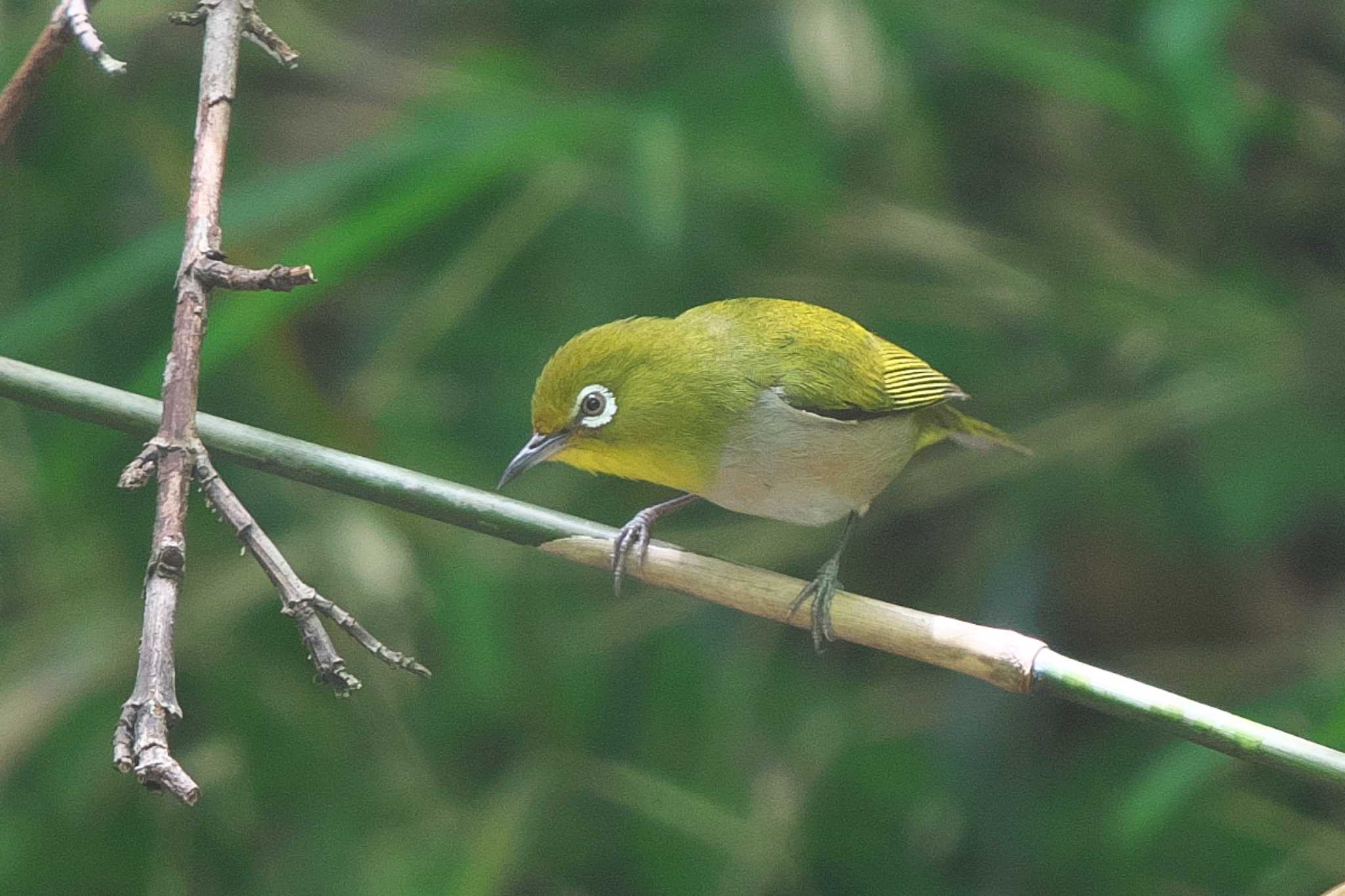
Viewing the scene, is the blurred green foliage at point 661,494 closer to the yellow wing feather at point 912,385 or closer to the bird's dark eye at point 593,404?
the yellow wing feather at point 912,385

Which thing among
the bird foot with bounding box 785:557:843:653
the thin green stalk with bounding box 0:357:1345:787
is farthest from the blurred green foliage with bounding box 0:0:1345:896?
the thin green stalk with bounding box 0:357:1345:787

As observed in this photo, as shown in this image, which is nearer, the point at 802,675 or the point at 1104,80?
the point at 1104,80

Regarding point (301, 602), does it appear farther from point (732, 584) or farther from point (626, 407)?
point (626, 407)

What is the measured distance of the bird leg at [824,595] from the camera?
1482 millimetres

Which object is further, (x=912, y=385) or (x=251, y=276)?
(x=912, y=385)

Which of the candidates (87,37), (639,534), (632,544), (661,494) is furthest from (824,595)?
(661,494)

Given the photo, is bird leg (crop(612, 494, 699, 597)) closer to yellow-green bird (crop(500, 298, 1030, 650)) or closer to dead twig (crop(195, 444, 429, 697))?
yellow-green bird (crop(500, 298, 1030, 650))

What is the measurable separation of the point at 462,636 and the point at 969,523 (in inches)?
60.2

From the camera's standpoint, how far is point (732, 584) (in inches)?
57.8

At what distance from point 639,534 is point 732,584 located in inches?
29.4

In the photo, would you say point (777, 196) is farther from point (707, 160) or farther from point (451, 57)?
point (451, 57)

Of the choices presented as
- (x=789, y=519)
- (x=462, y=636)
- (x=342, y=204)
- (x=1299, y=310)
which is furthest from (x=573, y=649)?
(x=1299, y=310)

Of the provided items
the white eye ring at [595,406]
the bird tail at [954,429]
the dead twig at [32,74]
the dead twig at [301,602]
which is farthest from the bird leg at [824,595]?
the dead twig at [32,74]

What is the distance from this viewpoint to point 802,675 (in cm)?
371
